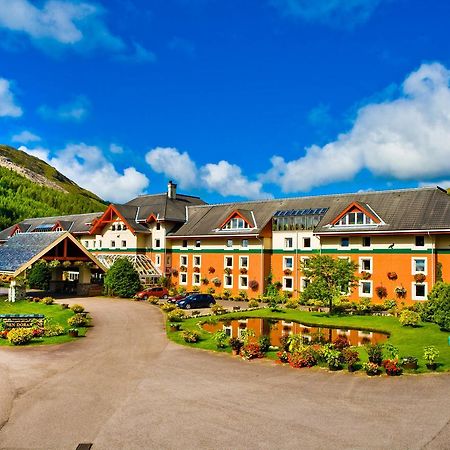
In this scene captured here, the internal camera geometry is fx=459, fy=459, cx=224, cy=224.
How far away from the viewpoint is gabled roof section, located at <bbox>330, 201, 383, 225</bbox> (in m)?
49.3

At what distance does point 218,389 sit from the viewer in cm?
1925

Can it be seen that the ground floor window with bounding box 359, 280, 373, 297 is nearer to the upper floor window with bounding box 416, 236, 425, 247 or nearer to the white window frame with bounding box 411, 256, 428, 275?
the white window frame with bounding box 411, 256, 428, 275

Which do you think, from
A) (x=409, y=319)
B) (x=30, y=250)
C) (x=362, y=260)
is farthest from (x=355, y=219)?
(x=30, y=250)

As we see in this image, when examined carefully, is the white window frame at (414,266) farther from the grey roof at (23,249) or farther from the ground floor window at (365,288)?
the grey roof at (23,249)

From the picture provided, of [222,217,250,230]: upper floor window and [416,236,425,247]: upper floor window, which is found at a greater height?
[222,217,250,230]: upper floor window

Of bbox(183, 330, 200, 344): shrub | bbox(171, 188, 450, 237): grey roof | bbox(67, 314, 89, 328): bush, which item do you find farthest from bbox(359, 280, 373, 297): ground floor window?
bbox(67, 314, 89, 328): bush

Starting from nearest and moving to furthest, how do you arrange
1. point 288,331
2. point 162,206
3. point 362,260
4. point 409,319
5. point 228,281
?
point 409,319 → point 288,331 → point 362,260 → point 228,281 → point 162,206

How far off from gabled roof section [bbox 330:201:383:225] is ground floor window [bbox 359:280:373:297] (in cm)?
660

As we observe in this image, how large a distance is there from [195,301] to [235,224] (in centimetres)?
1508

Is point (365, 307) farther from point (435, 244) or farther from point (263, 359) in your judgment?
point (263, 359)

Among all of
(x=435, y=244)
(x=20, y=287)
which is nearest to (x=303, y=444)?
(x=435, y=244)

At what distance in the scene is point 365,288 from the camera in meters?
49.5

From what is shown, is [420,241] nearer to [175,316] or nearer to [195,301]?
[195,301]

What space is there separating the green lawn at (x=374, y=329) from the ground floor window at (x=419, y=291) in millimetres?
7015
